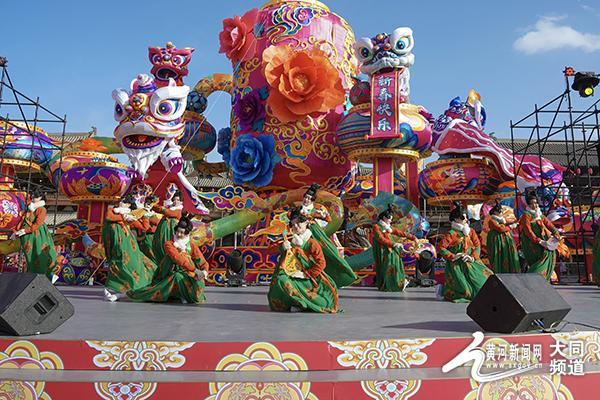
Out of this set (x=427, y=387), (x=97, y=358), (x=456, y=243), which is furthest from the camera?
(x=456, y=243)

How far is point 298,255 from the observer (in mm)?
4930

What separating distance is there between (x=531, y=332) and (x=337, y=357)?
1.35 metres

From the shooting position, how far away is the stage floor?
10.8 ft

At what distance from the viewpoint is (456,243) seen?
19.6 feet

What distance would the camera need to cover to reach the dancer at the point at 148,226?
21.7 feet

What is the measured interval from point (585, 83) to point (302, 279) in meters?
7.01

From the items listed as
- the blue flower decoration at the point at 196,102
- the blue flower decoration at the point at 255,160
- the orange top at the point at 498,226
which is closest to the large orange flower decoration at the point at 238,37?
the blue flower decoration at the point at 196,102

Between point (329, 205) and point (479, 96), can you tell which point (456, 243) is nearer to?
point (329, 205)

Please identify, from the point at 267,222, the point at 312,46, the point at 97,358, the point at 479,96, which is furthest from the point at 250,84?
the point at 97,358

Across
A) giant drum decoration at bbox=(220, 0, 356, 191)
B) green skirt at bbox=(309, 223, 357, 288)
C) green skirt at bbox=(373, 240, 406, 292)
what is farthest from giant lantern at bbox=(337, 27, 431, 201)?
green skirt at bbox=(309, 223, 357, 288)

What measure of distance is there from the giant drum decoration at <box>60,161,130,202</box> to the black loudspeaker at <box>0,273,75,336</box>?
7365 mm

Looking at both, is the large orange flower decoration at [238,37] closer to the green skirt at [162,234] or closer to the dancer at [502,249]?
the green skirt at [162,234]

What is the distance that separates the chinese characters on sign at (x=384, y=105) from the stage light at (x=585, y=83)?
3152mm

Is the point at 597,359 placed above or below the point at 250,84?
below
